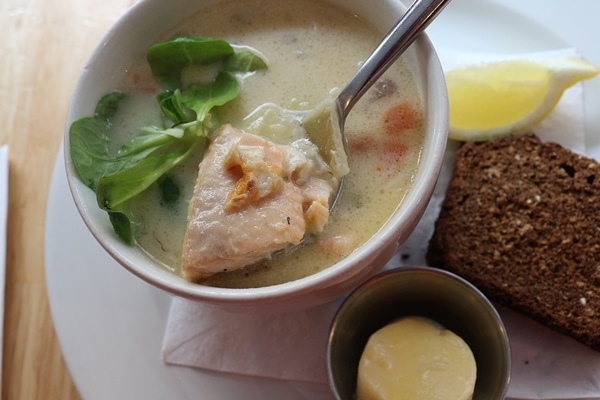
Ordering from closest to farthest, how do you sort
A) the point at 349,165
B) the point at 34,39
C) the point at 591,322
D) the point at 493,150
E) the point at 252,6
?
1. the point at 349,165
2. the point at 591,322
3. the point at 252,6
4. the point at 493,150
5. the point at 34,39

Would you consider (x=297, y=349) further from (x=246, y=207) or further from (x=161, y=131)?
(x=161, y=131)

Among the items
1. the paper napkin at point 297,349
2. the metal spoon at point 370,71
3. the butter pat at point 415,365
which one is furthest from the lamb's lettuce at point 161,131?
the butter pat at point 415,365

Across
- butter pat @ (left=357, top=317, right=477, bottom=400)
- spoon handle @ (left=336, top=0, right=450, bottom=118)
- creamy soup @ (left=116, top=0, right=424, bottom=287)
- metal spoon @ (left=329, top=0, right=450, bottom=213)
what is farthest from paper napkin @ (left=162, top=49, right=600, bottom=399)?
spoon handle @ (left=336, top=0, right=450, bottom=118)

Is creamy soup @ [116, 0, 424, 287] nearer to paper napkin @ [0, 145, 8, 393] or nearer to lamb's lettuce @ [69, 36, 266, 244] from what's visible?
lamb's lettuce @ [69, 36, 266, 244]

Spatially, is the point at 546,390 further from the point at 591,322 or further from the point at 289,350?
the point at 289,350

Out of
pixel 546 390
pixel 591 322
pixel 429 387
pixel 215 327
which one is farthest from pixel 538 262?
pixel 215 327

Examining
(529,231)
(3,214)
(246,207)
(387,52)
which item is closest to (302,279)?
(246,207)
